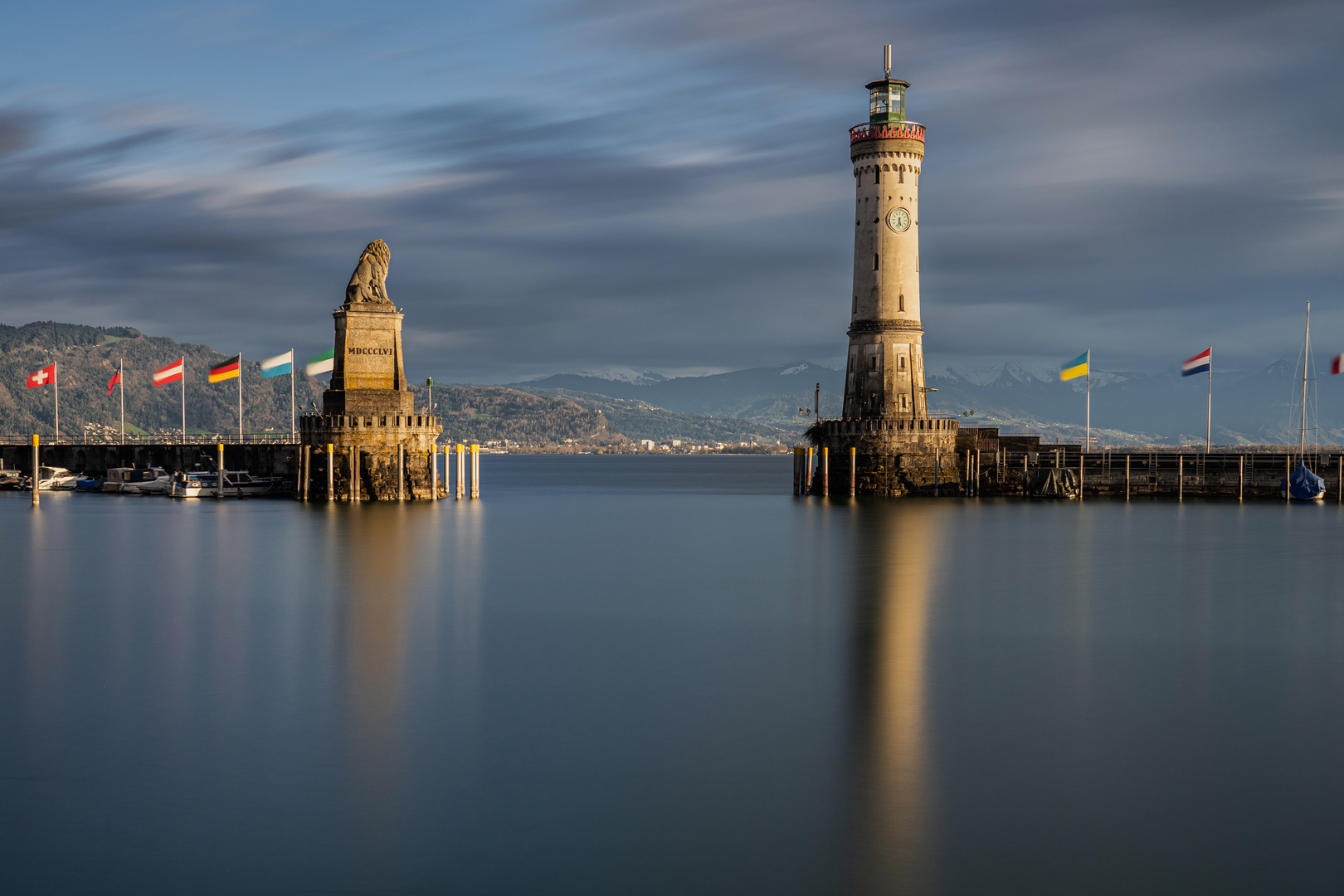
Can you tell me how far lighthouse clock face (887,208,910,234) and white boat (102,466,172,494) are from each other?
54.9 meters

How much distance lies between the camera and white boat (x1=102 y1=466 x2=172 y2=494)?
87688 millimetres

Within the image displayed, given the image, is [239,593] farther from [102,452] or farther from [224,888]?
[102,452]

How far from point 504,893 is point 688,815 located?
2919mm

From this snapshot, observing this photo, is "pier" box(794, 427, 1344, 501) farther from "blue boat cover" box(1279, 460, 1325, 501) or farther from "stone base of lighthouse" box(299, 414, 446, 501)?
"stone base of lighthouse" box(299, 414, 446, 501)

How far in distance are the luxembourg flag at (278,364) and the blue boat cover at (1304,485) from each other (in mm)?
63736

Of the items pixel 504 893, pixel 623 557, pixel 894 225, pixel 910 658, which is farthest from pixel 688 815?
pixel 894 225

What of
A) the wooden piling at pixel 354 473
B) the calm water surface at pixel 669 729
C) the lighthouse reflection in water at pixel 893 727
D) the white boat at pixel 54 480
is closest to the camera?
the calm water surface at pixel 669 729

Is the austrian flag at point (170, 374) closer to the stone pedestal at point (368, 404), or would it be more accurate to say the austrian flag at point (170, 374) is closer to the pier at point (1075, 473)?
the stone pedestal at point (368, 404)

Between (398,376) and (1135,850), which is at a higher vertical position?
(398,376)

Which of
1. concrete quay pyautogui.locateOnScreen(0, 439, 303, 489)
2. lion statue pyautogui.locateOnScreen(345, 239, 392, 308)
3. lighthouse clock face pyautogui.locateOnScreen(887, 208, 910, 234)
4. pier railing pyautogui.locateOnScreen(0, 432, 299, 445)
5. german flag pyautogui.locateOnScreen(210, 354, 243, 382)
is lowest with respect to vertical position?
concrete quay pyautogui.locateOnScreen(0, 439, 303, 489)

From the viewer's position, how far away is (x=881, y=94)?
73375 millimetres

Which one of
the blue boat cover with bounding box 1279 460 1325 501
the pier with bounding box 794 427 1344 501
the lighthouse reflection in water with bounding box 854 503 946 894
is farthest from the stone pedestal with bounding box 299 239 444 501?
the blue boat cover with bounding box 1279 460 1325 501

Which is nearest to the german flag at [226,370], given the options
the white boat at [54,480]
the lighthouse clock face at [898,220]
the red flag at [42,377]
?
the red flag at [42,377]

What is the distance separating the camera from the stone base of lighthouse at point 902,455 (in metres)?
75.2
